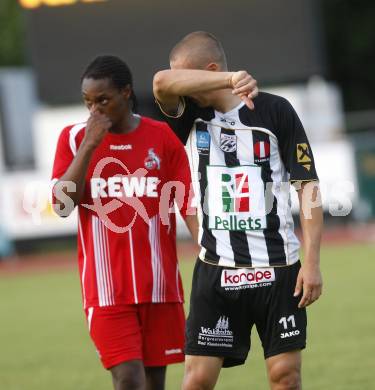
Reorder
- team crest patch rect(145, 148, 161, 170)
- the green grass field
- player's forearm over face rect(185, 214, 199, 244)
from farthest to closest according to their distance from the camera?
1. the green grass field
2. player's forearm over face rect(185, 214, 199, 244)
3. team crest patch rect(145, 148, 161, 170)

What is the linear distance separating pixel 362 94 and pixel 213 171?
97.3ft

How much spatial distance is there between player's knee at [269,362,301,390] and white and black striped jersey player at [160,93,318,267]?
528 millimetres

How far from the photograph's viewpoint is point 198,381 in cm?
553

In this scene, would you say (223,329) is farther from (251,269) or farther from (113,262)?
(113,262)

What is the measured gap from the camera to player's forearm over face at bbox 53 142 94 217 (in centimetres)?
561

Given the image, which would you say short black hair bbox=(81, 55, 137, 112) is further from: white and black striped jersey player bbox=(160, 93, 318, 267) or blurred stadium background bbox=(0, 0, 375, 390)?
blurred stadium background bbox=(0, 0, 375, 390)

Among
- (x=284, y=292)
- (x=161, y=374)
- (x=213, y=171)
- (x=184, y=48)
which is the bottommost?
(x=161, y=374)

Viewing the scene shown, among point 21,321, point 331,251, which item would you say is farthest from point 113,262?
point 331,251

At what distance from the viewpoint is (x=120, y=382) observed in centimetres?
570

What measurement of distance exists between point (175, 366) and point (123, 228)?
11.3 feet

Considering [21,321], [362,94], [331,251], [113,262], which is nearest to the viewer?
[113,262]

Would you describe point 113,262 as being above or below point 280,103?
below

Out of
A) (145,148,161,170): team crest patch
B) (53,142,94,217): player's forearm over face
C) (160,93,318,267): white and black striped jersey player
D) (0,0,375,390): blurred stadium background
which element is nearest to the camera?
(160,93,318,267): white and black striped jersey player

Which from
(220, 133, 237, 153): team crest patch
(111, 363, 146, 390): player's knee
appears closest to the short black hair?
(220, 133, 237, 153): team crest patch
